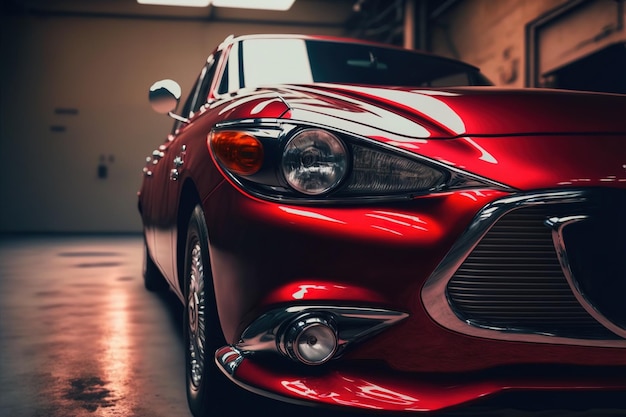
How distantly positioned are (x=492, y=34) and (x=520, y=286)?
26.1 feet

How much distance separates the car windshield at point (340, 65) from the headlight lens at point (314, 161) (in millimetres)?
1069

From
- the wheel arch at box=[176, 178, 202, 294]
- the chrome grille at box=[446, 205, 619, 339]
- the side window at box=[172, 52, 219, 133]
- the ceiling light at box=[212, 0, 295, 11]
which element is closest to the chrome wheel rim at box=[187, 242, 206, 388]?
the wheel arch at box=[176, 178, 202, 294]

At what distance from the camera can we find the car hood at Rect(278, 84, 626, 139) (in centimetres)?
171

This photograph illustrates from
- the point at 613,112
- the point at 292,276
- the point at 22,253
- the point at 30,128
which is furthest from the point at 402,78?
the point at 30,128

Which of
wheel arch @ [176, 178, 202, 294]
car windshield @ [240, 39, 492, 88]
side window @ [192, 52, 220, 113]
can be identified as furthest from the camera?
side window @ [192, 52, 220, 113]

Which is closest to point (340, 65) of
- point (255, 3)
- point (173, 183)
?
point (173, 183)

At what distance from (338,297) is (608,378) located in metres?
0.60

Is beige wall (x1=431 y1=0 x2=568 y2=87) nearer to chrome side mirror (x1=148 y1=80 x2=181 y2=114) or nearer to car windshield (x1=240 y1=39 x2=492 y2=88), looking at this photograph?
car windshield (x1=240 y1=39 x2=492 y2=88)

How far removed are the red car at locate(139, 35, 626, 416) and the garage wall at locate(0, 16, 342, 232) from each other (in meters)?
12.0

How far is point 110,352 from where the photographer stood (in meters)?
3.27

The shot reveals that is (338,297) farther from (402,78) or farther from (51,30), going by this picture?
(51,30)

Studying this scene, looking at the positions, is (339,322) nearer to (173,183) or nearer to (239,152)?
(239,152)

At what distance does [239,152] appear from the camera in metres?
1.80

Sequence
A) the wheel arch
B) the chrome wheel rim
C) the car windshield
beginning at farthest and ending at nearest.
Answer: the car windshield
the wheel arch
the chrome wheel rim
